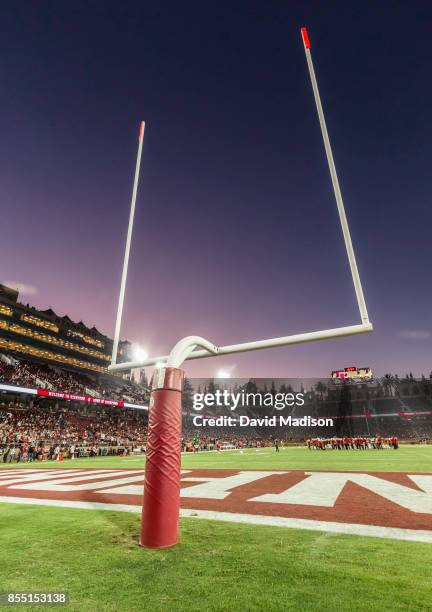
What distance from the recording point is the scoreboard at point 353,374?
70.2 m

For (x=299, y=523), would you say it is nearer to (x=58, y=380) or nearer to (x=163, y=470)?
(x=163, y=470)

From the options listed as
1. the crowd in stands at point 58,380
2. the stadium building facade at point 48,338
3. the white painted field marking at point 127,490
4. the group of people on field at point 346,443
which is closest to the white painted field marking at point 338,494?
the white painted field marking at point 127,490

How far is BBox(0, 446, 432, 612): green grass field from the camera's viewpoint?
7.94 feet

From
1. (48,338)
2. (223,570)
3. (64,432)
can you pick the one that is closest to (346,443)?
(64,432)

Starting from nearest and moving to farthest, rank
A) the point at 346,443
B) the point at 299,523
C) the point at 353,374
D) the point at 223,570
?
1. the point at 223,570
2. the point at 299,523
3. the point at 346,443
4. the point at 353,374

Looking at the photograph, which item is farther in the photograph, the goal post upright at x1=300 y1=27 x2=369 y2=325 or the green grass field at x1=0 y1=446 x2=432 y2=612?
the goal post upright at x1=300 y1=27 x2=369 y2=325

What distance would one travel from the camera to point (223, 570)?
297cm

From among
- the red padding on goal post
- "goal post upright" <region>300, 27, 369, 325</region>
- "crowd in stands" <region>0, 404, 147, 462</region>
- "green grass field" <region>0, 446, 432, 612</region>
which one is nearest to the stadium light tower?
the red padding on goal post

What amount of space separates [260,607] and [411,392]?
116 meters

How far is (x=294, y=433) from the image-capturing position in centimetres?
10188

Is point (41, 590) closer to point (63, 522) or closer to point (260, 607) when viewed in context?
point (260, 607)

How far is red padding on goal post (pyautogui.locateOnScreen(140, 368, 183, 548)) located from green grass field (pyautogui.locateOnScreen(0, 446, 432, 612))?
19 cm

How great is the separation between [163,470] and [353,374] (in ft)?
244

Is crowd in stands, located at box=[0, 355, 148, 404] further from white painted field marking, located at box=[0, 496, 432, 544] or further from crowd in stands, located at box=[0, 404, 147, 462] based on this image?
white painted field marking, located at box=[0, 496, 432, 544]
